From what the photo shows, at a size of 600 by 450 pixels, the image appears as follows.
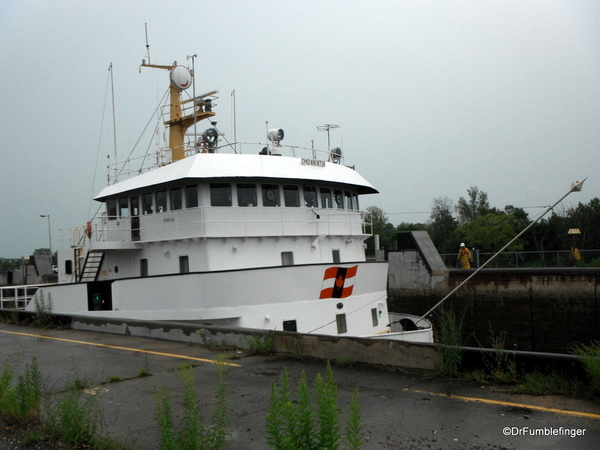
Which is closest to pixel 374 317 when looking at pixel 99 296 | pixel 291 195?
pixel 291 195

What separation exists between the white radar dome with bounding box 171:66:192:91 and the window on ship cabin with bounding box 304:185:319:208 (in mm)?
7960

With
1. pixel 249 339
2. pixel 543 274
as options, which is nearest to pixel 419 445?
pixel 249 339

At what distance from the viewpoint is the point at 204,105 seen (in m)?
19.3

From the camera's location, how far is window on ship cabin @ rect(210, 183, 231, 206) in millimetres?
14406

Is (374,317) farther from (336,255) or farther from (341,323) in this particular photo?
(336,255)

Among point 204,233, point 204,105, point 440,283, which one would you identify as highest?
point 204,105

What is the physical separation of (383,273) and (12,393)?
37.1ft

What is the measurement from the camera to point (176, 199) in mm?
15125

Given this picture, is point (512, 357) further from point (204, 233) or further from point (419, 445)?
point (204, 233)

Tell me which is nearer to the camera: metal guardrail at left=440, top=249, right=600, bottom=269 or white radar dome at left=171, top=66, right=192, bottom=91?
white radar dome at left=171, top=66, right=192, bottom=91

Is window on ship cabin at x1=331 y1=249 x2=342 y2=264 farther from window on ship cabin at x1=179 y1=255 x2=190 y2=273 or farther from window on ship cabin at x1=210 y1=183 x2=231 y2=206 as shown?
window on ship cabin at x1=179 y1=255 x2=190 y2=273

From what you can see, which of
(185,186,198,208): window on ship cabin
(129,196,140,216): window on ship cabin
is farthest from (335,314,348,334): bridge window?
(129,196,140,216): window on ship cabin

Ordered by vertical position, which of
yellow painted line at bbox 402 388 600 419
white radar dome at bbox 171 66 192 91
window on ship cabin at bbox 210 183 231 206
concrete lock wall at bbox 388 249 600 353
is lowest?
concrete lock wall at bbox 388 249 600 353

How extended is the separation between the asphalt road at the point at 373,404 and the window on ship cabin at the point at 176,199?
654cm
